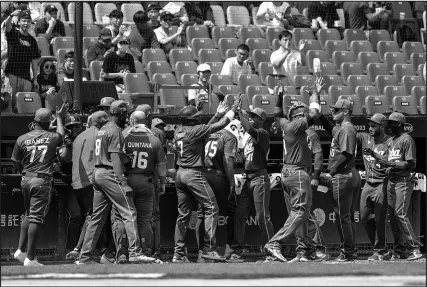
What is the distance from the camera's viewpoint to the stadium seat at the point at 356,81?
18.9 meters

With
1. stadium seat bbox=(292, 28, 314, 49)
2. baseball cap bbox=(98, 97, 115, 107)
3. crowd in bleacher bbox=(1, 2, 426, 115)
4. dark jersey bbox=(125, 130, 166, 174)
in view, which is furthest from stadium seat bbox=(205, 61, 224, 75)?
dark jersey bbox=(125, 130, 166, 174)

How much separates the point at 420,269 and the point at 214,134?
3.73 meters

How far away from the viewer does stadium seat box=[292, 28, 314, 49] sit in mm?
19953

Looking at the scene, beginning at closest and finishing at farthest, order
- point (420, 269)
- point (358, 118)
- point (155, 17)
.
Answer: point (420, 269)
point (358, 118)
point (155, 17)

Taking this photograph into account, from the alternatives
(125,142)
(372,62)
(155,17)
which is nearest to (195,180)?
(125,142)

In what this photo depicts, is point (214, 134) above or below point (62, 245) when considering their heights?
above

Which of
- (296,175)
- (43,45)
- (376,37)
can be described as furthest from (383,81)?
(296,175)

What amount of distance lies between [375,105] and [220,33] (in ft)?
10.5

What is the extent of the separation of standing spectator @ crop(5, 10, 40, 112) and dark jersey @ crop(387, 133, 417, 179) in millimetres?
5299

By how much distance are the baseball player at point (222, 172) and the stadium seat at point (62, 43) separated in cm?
415

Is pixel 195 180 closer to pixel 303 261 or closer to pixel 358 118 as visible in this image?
pixel 303 261

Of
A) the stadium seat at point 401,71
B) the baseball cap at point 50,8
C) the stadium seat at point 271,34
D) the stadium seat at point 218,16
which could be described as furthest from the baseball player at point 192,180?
the stadium seat at point 401,71

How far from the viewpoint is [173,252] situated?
1483 centimetres

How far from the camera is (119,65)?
55.0 ft
